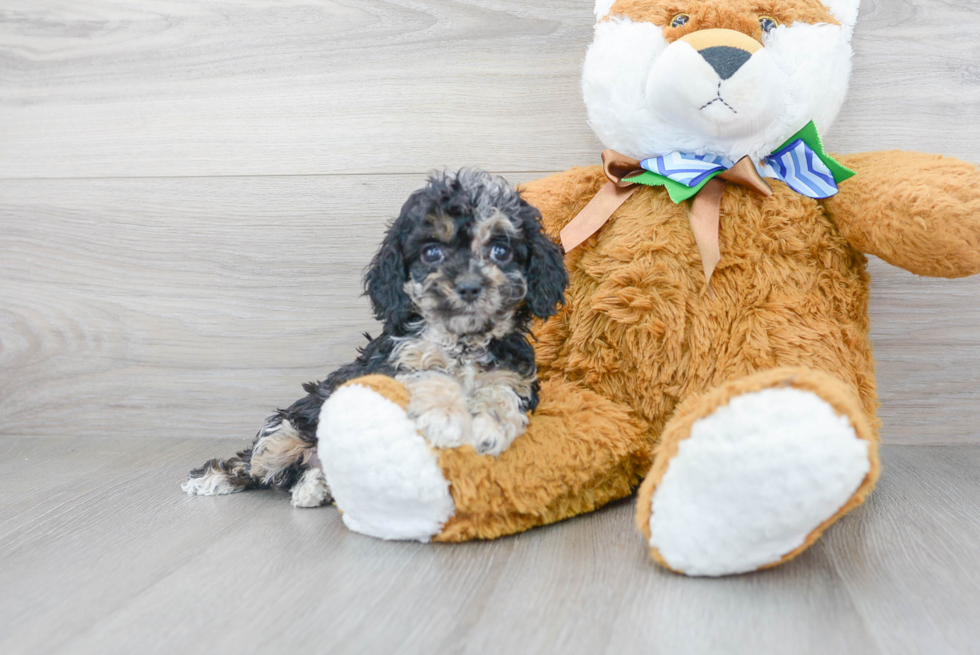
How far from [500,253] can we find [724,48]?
0.56 metres

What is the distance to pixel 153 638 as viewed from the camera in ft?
3.43

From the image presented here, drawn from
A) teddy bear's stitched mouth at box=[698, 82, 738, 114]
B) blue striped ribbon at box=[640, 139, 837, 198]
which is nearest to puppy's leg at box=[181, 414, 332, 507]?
blue striped ribbon at box=[640, 139, 837, 198]

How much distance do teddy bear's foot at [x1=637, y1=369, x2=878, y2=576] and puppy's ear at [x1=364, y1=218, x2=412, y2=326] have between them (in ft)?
1.78

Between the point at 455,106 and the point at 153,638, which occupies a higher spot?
the point at 455,106

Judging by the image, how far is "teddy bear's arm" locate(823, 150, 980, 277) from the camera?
4.42 feet

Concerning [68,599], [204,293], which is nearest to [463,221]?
[68,599]

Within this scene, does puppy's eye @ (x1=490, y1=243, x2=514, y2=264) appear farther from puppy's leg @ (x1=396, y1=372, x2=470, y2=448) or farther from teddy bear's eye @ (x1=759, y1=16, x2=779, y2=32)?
teddy bear's eye @ (x1=759, y1=16, x2=779, y2=32)

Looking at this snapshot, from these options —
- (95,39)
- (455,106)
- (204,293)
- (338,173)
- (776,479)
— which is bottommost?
(204,293)

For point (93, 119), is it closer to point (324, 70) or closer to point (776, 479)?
point (324, 70)

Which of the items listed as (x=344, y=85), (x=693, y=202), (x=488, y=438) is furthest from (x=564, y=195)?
(x=344, y=85)

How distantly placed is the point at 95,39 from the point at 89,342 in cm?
86

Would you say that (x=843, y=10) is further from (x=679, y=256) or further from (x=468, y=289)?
(x=468, y=289)

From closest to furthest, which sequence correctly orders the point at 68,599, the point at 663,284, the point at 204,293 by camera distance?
the point at 68,599 < the point at 663,284 < the point at 204,293

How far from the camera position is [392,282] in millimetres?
1381
